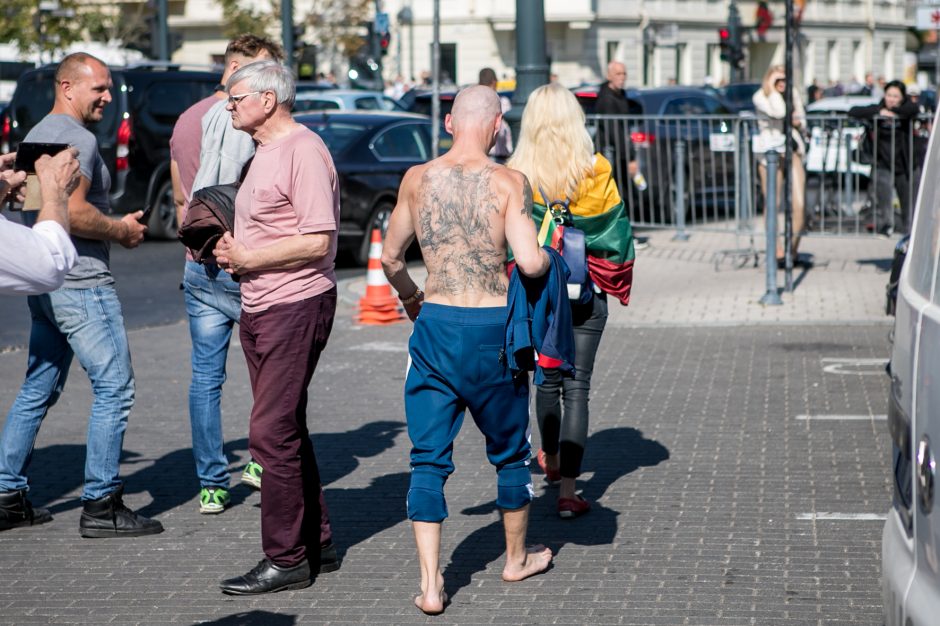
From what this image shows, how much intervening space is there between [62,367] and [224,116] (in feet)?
4.00

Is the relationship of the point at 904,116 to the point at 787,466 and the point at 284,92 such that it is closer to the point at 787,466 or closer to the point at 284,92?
the point at 787,466

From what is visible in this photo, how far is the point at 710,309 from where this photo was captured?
11.9 metres

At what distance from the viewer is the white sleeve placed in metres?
3.07

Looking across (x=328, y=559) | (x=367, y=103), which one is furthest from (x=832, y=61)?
(x=328, y=559)

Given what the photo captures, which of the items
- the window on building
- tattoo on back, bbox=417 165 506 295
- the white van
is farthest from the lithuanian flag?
the window on building

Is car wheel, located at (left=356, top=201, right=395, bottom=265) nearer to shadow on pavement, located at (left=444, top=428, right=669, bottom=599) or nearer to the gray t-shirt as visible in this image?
shadow on pavement, located at (left=444, top=428, right=669, bottom=599)

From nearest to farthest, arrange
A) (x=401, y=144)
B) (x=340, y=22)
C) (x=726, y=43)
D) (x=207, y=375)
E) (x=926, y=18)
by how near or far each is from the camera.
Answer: (x=207, y=375), (x=401, y=144), (x=926, y=18), (x=726, y=43), (x=340, y=22)

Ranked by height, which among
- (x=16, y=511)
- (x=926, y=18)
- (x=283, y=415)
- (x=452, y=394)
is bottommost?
(x=16, y=511)

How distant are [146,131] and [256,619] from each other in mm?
13110

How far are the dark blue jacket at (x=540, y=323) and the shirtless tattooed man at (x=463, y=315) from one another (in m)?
0.04

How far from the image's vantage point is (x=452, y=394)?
5043 millimetres

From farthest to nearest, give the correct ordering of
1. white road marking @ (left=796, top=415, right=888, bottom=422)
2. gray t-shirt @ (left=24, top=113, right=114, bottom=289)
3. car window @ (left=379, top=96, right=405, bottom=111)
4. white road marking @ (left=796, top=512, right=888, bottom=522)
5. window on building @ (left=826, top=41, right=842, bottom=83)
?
window on building @ (left=826, top=41, right=842, bottom=83) → car window @ (left=379, top=96, right=405, bottom=111) → white road marking @ (left=796, top=415, right=888, bottom=422) → white road marking @ (left=796, top=512, right=888, bottom=522) → gray t-shirt @ (left=24, top=113, right=114, bottom=289)

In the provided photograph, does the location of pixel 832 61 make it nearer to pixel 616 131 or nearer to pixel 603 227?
pixel 616 131

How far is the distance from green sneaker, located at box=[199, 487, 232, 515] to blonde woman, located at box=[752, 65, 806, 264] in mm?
7666
